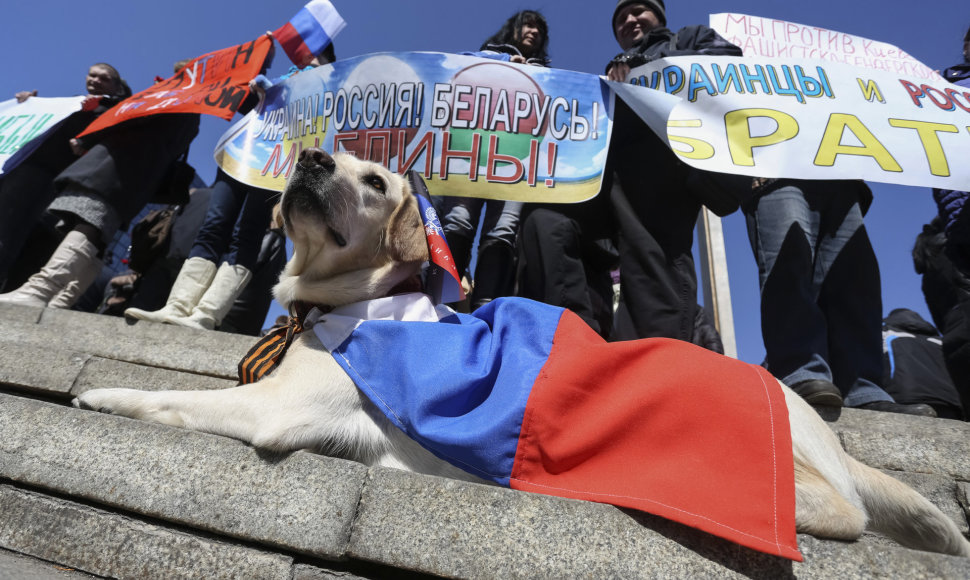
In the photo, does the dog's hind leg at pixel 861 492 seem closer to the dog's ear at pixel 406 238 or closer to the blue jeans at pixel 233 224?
the dog's ear at pixel 406 238

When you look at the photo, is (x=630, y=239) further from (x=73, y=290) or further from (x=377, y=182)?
(x=73, y=290)

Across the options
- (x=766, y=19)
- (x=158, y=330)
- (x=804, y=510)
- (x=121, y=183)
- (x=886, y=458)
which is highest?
(x=766, y=19)

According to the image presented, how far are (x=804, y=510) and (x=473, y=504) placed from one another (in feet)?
3.44

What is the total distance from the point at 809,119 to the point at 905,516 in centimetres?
289

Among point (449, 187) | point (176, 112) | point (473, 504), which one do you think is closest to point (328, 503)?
point (473, 504)

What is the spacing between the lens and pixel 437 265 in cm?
292

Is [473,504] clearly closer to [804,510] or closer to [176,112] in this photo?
[804,510]

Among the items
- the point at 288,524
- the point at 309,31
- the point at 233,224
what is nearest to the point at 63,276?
the point at 233,224

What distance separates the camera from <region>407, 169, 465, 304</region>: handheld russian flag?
266 centimetres

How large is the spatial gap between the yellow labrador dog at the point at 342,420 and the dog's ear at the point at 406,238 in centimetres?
14

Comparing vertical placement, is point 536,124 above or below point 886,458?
above

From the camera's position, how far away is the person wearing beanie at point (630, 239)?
3.43m

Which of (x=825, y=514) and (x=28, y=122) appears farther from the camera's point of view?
(x=28, y=122)

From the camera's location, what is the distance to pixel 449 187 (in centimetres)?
414
